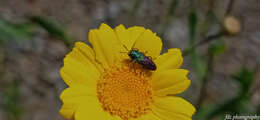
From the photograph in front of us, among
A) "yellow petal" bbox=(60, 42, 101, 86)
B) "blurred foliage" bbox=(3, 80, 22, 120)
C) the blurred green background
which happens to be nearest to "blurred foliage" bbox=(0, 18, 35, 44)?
the blurred green background

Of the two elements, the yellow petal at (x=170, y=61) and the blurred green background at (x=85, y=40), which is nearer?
the yellow petal at (x=170, y=61)

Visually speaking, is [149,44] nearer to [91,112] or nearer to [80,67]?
[80,67]

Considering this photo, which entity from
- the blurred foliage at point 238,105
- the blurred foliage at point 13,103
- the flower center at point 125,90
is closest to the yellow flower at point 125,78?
the flower center at point 125,90

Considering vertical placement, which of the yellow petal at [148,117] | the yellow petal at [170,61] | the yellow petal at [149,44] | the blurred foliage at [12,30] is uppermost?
the blurred foliage at [12,30]

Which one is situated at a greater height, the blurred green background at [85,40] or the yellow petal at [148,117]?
the blurred green background at [85,40]

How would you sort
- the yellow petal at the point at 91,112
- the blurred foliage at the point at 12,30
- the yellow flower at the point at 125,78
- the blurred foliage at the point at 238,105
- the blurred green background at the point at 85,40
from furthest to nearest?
the blurred green background at the point at 85,40, the blurred foliage at the point at 12,30, the blurred foliage at the point at 238,105, the yellow flower at the point at 125,78, the yellow petal at the point at 91,112

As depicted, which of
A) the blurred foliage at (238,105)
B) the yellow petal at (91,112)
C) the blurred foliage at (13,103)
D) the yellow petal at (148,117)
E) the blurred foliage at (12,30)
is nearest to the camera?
the yellow petal at (91,112)

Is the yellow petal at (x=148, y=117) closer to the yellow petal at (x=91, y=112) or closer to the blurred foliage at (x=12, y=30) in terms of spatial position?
the yellow petal at (x=91, y=112)

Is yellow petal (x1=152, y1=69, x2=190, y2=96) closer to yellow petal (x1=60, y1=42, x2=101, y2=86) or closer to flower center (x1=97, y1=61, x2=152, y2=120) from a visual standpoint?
flower center (x1=97, y1=61, x2=152, y2=120)
